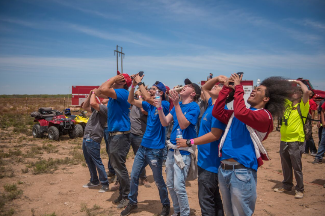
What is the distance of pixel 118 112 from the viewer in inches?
178

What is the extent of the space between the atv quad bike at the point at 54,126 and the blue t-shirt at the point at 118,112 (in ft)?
27.9

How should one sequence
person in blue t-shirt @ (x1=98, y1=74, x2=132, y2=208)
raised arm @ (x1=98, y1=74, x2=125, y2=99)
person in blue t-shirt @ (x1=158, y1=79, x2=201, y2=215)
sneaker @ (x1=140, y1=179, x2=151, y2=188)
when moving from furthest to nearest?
sneaker @ (x1=140, y1=179, x2=151, y2=188) → person in blue t-shirt @ (x1=98, y1=74, x2=132, y2=208) → raised arm @ (x1=98, y1=74, x2=125, y2=99) → person in blue t-shirt @ (x1=158, y1=79, x2=201, y2=215)

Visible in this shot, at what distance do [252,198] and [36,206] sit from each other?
4159 millimetres

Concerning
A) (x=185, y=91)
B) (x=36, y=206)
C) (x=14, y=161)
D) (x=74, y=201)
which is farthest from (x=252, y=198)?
(x=14, y=161)

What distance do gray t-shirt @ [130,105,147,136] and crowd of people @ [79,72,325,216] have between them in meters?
0.02

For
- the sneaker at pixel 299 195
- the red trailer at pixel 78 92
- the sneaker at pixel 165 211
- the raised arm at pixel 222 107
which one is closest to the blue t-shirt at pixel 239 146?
the raised arm at pixel 222 107

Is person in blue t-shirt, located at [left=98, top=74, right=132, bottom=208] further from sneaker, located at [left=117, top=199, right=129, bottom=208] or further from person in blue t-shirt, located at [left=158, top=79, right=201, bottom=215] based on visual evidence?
person in blue t-shirt, located at [left=158, top=79, right=201, bottom=215]

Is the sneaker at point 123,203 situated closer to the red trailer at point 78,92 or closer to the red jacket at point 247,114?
the red jacket at point 247,114

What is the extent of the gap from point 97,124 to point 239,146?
379 cm

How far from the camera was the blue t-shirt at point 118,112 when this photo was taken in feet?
14.6

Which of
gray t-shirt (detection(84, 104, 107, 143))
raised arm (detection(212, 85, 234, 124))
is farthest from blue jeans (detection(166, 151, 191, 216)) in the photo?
gray t-shirt (detection(84, 104, 107, 143))

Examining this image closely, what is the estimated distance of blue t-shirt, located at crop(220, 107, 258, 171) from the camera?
7.93ft

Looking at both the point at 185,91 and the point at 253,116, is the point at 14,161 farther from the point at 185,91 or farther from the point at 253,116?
the point at 253,116

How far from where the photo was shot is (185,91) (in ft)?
11.9
